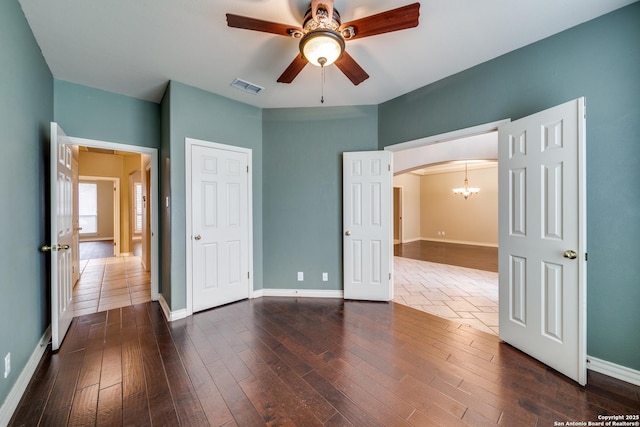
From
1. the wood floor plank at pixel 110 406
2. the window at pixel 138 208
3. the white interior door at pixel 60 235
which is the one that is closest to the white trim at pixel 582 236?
the wood floor plank at pixel 110 406

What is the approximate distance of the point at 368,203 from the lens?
3.43 meters

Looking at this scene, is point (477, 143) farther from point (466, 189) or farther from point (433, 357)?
point (433, 357)

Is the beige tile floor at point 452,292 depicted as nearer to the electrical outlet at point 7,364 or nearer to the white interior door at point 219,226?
the white interior door at point 219,226

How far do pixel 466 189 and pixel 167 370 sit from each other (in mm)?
8950

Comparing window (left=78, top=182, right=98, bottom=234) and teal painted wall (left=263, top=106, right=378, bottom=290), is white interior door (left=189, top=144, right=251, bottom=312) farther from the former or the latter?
window (left=78, top=182, right=98, bottom=234)

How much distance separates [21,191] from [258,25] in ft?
7.05

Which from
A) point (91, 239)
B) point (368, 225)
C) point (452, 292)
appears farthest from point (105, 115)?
point (91, 239)

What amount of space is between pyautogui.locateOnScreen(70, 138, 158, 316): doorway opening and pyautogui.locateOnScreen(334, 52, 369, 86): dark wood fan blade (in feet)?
9.28

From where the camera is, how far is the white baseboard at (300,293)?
3.56 m

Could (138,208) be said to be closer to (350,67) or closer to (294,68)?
(294,68)

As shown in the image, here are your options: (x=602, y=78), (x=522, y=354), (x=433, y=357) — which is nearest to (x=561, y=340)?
(x=522, y=354)

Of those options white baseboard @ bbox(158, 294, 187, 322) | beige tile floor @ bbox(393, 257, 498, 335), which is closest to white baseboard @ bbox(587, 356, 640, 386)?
beige tile floor @ bbox(393, 257, 498, 335)

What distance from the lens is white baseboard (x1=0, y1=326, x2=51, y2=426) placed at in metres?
1.47

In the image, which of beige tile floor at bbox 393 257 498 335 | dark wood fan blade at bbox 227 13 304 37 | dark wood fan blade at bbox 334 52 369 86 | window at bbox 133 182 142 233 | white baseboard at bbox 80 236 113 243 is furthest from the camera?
white baseboard at bbox 80 236 113 243
